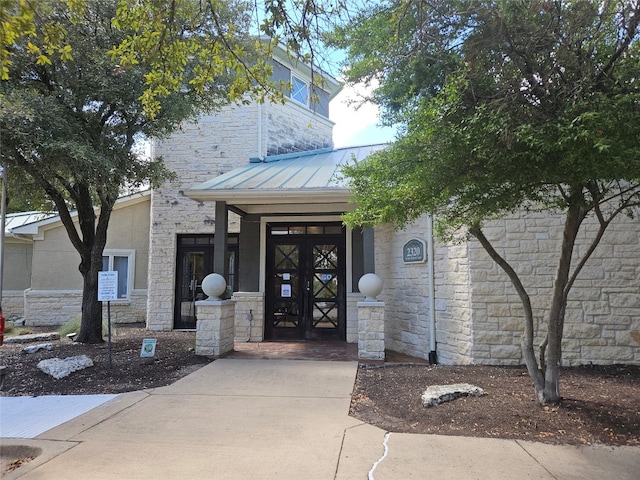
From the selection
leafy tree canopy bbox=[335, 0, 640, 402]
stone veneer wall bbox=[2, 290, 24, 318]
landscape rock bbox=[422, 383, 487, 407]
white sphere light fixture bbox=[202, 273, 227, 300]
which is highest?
leafy tree canopy bbox=[335, 0, 640, 402]

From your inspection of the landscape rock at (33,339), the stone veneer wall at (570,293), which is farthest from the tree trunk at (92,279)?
the stone veneer wall at (570,293)

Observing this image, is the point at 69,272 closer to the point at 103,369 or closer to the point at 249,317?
the point at 249,317

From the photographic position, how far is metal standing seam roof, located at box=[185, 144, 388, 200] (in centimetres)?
812

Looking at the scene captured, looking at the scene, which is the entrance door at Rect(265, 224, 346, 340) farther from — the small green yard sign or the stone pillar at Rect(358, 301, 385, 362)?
the small green yard sign

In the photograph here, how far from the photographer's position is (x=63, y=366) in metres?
6.63

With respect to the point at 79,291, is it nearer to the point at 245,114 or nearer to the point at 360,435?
the point at 245,114

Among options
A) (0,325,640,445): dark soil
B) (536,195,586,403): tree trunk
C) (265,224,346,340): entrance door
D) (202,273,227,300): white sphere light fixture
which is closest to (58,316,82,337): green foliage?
(0,325,640,445): dark soil

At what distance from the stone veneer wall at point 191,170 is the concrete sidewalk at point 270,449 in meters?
6.91

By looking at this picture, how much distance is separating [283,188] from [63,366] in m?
4.61

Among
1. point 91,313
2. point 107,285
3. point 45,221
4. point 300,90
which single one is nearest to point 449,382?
point 107,285

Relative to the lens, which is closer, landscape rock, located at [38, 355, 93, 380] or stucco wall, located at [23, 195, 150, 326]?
landscape rock, located at [38, 355, 93, 380]

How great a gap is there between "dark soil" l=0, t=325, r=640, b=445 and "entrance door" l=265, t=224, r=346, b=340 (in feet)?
8.07

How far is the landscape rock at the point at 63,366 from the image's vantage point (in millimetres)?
6473

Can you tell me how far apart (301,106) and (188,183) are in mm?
4488
